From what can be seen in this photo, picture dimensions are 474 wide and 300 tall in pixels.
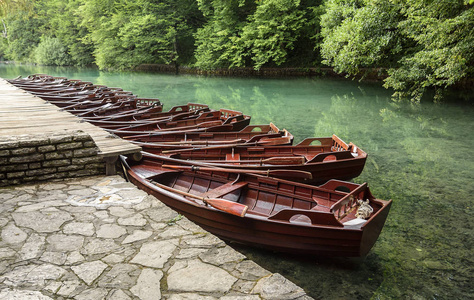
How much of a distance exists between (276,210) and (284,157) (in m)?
1.32

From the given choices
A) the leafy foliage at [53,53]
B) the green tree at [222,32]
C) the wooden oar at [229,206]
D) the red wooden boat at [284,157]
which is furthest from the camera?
the leafy foliage at [53,53]

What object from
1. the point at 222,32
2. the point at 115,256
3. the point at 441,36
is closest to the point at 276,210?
the point at 115,256

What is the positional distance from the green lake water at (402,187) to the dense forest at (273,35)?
196cm

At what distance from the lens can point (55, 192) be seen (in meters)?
3.96

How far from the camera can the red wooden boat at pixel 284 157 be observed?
579 centimetres

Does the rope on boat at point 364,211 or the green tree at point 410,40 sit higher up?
the green tree at point 410,40

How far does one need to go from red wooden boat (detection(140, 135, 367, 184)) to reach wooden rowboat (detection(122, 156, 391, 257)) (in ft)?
1.70

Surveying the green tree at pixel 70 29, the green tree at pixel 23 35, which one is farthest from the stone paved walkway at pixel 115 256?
the green tree at pixel 23 35

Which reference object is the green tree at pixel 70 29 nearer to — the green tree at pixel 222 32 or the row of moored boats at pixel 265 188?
the green tree at pixel 222 32

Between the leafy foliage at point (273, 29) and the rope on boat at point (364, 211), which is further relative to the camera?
the leafy foliage at point (273, 29)

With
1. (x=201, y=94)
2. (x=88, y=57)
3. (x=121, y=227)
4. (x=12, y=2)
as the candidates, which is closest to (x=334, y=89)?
(x=201, y=94)

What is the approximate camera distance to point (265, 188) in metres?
4.95

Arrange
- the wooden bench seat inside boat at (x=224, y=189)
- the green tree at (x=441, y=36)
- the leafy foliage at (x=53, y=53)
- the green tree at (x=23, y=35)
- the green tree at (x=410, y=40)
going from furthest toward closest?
the green tree at (x=23, y=35) → the leafy foliage at (x=53, y=53) → the green tree at (x=410, y=40) → the green tree at (x=441, y=36) → the wooden bench seat inside boat at (x=224, y=189)

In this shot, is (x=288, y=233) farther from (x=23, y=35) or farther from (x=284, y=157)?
(x=23, y=35)
